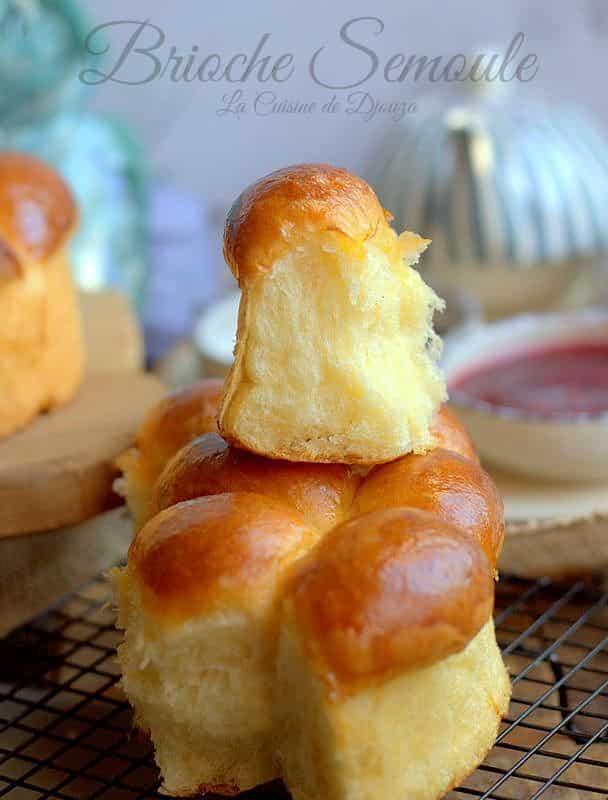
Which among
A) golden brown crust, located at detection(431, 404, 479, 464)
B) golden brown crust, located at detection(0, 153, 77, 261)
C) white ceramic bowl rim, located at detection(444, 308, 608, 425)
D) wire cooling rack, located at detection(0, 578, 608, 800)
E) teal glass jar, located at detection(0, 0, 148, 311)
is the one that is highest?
teal glass jar, located at detection(0, 0, 148, 311)

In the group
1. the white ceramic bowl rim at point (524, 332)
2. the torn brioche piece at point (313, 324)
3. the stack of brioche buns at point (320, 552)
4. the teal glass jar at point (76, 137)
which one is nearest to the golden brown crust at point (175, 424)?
the stack of brioche buns at point (320, 552)

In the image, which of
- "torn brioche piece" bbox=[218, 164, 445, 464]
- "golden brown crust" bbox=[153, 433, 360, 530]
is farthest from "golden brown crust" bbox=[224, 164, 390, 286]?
"golden brown crust" bbox=[153, 433, 360, 530]

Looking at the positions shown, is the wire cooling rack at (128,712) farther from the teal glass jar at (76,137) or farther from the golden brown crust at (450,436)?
the teal glass jar at (76,137)

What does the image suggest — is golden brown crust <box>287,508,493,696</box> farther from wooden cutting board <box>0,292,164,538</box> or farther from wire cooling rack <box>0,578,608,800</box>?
wooden cutting board <box>0,292,164,538</box>

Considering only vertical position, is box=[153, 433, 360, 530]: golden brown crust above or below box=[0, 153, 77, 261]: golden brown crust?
below

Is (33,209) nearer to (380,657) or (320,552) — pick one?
(320,552)

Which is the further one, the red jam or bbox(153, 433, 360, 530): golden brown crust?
the red jam

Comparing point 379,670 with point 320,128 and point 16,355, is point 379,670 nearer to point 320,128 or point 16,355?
point 16,355
